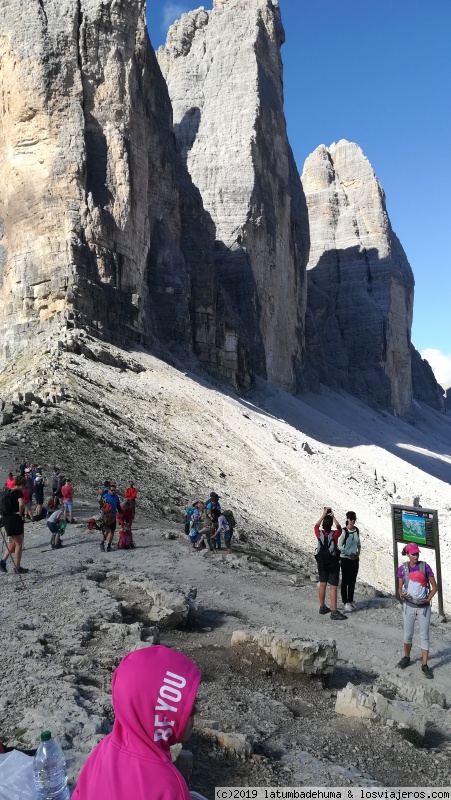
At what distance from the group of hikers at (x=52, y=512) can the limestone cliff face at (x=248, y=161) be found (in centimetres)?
4219

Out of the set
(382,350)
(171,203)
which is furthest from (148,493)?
(382,350)

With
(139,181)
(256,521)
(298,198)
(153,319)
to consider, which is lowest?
(256,521)

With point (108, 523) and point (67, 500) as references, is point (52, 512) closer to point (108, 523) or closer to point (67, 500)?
point (67, 500)

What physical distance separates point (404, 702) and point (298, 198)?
71.7 metres

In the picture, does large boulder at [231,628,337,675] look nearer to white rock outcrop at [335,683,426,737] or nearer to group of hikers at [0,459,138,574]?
white rock outcrop at [335,683,426,737]

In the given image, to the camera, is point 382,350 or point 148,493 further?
point 382,350

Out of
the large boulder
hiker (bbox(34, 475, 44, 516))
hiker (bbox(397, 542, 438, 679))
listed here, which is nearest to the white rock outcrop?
the large boulder

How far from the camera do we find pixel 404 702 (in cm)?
613

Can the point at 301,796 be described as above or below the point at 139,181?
below

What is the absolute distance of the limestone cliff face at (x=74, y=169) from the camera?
33.7 m

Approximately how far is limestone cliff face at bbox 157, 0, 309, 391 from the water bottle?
54439 mm

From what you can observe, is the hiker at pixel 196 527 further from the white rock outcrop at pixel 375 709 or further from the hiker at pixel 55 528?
the white rock outcrop at pixel 375 709

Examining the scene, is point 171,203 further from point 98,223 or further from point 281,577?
point 281,577

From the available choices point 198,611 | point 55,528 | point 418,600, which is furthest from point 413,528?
point 55,528
